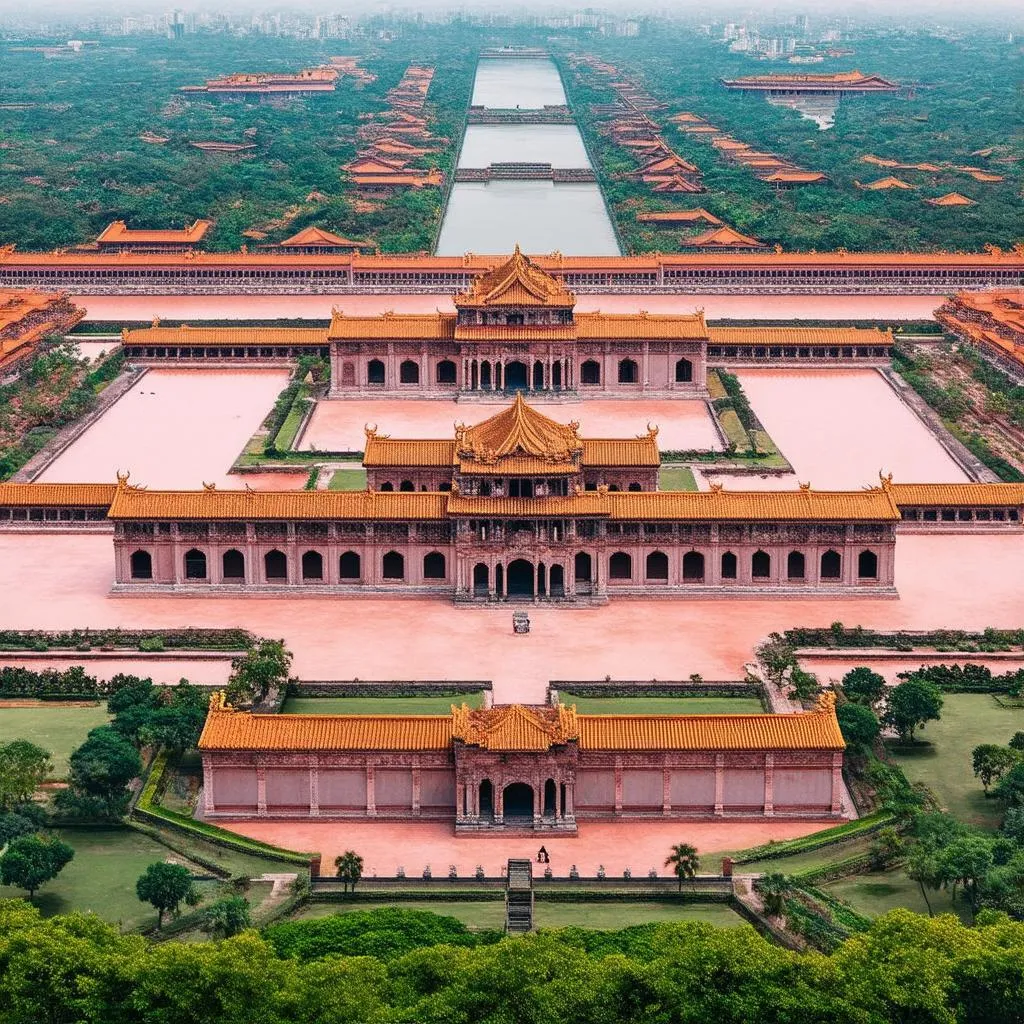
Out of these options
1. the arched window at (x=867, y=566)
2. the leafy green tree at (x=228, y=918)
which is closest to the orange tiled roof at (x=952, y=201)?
the arched window at (x=867, y=566)

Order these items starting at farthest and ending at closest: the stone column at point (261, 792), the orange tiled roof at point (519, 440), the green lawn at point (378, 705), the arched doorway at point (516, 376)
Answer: the arched doorway at point (516, 376), the orange tiled roof at point (519, 440), the green lawn at point (378, 705), the stone column at point (261, 792)

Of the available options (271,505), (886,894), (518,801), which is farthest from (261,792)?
(271,505)

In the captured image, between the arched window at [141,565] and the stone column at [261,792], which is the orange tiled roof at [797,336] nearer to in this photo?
the arched window at [141,565]

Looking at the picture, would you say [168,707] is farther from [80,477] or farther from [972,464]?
[972,464]

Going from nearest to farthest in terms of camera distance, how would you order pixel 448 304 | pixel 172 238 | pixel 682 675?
pixel 682 675
pixel 448 304
pixel 172 238

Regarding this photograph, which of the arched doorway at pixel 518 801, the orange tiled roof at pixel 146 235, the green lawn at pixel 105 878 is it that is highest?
the orange tiled roof at pixel 146 235

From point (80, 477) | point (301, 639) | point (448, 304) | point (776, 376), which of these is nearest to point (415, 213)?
point (448, 304)

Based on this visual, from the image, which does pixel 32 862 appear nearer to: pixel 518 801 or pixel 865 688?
pixel 518 801
